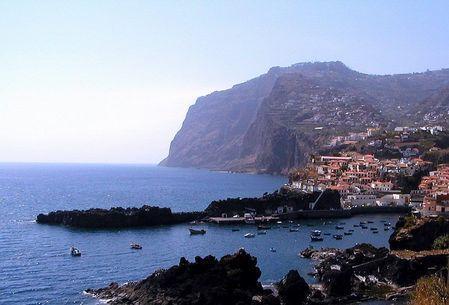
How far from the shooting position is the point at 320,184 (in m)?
138

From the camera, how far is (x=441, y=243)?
5878 centimetres

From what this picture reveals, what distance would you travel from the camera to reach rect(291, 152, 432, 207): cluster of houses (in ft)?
397

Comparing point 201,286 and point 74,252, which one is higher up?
point 201,286

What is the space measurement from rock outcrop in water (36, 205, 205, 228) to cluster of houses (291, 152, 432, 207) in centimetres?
3975

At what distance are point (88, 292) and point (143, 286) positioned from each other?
6380mm

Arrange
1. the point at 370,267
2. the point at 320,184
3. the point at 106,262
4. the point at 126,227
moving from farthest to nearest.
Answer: the point at 320,184 < the point at 126,227 < the point at 106,262 < the point at 370,267

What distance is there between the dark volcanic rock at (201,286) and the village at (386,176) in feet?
180

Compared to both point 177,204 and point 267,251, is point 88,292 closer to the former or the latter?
point 267,251

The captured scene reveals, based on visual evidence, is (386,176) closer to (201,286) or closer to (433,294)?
(201,286)

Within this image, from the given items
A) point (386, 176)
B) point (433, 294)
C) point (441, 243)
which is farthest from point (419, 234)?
point (386, 176)

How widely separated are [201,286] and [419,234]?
97.8ft

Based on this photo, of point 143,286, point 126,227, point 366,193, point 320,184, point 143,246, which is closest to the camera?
point 143,286

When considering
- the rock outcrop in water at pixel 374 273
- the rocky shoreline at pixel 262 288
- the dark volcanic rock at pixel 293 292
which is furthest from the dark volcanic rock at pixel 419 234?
the dark volcanic rock at pixel 293 292

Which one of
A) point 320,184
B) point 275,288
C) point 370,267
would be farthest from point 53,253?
point 320,184
